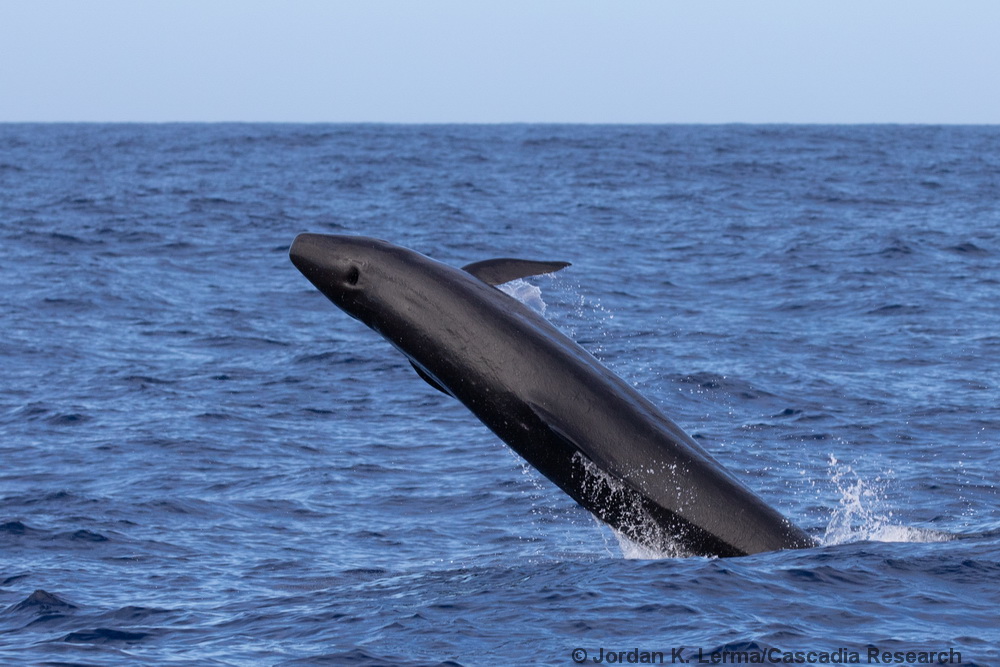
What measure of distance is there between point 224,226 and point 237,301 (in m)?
14.5

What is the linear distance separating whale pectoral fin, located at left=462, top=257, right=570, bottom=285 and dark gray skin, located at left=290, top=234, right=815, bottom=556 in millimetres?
216

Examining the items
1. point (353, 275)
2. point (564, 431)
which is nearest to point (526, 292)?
point (353, 275)

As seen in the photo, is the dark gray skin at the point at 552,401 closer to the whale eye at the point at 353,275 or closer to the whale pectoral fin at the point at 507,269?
the whale eye at the point at 353,275

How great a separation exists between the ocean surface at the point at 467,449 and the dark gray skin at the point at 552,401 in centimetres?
47

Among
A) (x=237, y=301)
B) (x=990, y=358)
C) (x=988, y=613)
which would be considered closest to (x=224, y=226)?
(x=237, y=301)

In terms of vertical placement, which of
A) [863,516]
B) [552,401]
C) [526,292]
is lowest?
[863,516]

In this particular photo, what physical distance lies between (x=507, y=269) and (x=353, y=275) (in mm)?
1495

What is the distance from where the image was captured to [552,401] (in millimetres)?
11008

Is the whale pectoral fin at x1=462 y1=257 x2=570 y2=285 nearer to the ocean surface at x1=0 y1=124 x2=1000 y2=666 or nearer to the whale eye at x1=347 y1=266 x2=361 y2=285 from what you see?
the whale eye at x1=347 y1=266 x2=361 y2=285

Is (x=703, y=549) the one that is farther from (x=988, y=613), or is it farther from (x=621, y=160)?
(x=621, y=160)

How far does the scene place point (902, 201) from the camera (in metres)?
50.1

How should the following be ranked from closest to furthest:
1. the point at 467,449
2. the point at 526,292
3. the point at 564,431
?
the point at 564,431 < the point at 526,292 < the point at 467,449

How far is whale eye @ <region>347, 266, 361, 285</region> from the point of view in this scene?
11578 mm

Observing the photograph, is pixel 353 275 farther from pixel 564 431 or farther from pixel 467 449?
pixel 467 449
